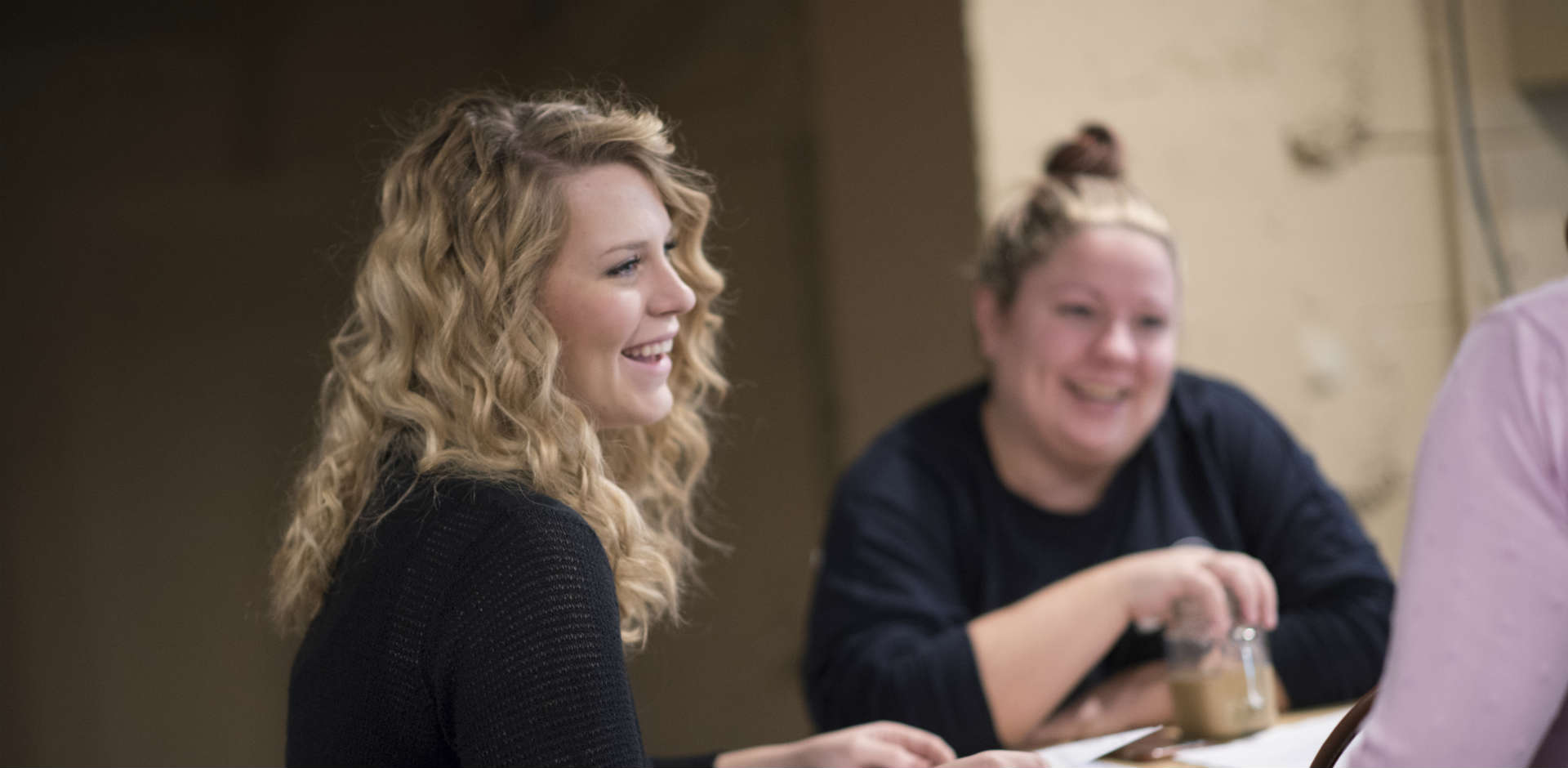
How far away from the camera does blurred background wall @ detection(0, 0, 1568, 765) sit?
2.49m

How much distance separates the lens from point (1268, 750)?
1237 mm

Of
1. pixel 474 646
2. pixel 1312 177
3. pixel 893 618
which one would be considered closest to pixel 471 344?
pixel 474 646

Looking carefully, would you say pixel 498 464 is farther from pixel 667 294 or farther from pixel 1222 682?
pixel 1222 682

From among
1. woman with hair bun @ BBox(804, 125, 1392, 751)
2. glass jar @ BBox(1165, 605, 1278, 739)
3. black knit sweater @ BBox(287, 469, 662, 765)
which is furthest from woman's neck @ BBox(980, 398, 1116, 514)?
black knit sweater @ BBox(287, 469, 662, 765)

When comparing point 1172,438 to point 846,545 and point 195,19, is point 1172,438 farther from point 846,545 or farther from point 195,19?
point 195,19

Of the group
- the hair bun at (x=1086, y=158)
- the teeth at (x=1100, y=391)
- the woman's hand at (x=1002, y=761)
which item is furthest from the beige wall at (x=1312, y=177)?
the woman's hand at (x=1002, y=761)

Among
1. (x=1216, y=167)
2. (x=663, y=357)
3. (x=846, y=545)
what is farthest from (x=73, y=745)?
(x=1216, y=167)

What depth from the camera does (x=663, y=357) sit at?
120 cm

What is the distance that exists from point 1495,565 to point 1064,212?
1.07 m

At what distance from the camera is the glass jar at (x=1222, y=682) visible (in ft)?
4.23

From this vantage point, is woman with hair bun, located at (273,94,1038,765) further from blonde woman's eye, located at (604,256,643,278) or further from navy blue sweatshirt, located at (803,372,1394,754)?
navy blue sweatshirt, located at (803,372,1394,754)

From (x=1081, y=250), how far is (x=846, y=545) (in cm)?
47

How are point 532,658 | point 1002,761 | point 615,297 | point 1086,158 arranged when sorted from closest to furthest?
point 532,658
point 1002,761
point 615,297
point 1086,158

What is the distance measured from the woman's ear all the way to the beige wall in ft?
1.43
